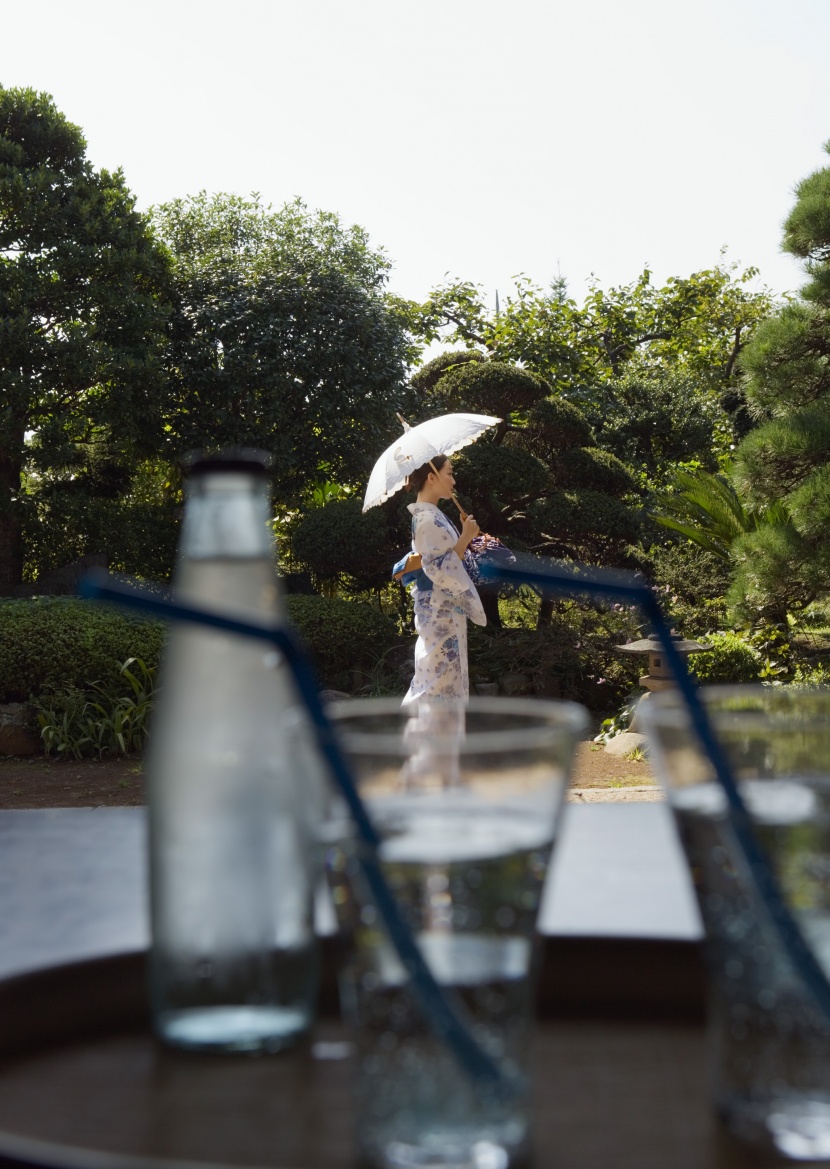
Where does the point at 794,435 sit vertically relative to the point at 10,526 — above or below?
below

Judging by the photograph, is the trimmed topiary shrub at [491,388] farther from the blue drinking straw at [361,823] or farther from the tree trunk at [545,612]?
the blue drinking straw at [361,823]

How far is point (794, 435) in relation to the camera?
5.98 m

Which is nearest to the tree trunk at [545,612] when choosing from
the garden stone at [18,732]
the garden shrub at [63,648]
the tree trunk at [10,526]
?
the garden shrub at [63,648]

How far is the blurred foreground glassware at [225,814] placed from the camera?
0.57m

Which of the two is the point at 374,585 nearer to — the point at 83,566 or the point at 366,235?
the point at 83,566

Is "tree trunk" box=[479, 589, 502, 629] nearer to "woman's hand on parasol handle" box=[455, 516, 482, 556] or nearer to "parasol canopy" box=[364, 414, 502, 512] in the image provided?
"parasol canopy" box=[364, 414, 502, 512]

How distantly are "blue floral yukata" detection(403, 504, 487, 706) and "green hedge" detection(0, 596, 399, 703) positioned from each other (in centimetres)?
304

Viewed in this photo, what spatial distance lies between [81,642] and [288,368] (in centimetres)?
399

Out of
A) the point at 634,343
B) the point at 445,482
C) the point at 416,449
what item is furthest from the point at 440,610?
the point at 634,343

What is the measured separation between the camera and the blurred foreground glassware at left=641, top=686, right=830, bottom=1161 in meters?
0.47

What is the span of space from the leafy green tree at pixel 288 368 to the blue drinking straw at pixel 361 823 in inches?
389

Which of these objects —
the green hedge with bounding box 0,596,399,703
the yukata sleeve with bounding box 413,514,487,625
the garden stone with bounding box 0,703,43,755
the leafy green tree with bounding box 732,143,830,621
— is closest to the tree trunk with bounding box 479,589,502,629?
the green hedge with bounding box 0,596,399,703

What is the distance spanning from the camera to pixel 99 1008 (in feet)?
2.23

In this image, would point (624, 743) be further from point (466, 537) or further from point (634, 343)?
point (634, 343)
